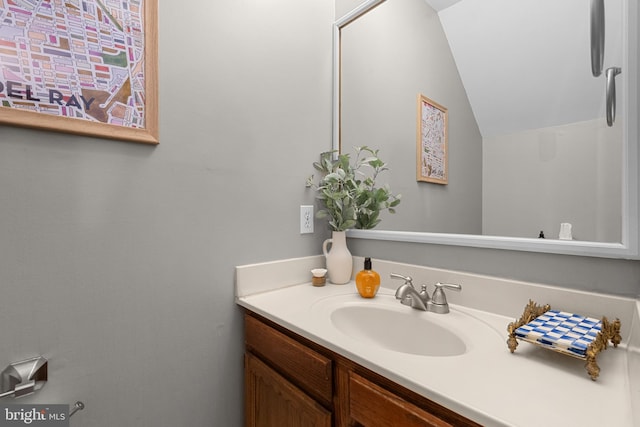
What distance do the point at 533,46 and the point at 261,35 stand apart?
36.5 inches

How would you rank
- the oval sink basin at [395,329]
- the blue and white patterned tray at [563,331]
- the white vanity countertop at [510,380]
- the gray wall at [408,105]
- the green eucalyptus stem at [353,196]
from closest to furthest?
the white vanity countertop at [510,380]
the blue and white patterned tray at [563,331]
the oval sink basin at [395,329]
the gray wall at [408,105]
the green eucalyptus stem at [353,196]

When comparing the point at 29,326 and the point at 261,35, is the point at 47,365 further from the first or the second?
the point at 261,35

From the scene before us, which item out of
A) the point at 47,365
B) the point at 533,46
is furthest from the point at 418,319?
the point at 47,365

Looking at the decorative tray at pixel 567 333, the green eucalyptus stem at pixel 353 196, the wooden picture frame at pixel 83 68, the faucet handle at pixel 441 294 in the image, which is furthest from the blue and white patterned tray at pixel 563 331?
the wooden picture frame at pixel 83 68

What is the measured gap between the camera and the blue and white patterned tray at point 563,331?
1.90 ft

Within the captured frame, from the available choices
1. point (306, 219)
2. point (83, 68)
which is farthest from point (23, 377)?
point (306, 219)

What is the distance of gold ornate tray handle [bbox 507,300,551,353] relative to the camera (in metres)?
0.66

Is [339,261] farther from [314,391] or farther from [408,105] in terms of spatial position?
[408,105]

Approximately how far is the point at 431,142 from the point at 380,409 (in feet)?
3.02

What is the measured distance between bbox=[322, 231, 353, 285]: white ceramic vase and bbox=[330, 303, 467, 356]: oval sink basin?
244 millimetres

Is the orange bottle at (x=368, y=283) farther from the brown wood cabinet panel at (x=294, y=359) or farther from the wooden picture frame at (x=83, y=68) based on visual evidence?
the wooden picture frame at (x=83, y=68)

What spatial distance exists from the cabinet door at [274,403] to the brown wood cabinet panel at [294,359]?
2 centimetres

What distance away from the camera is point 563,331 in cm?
64

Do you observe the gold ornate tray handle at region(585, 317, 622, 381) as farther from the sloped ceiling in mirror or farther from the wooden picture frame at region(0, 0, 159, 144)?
the wooden picture frame at region(0, 0, 159, 144)
